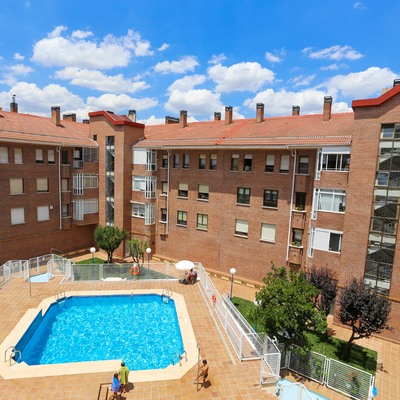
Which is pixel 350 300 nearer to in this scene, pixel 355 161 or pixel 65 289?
pixel 355 161

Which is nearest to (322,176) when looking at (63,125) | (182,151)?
(182,151)

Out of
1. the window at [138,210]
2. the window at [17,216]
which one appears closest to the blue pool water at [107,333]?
the window at [17,216]

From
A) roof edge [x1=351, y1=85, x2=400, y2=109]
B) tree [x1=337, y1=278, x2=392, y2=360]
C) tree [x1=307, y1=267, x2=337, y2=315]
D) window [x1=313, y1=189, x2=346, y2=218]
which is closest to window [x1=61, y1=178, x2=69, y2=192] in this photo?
window [x1=313, y1=189, x2=346, y2=218]

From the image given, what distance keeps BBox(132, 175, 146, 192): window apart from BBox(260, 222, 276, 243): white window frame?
40.0ft

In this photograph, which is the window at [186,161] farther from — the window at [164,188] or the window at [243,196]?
the window at [243,196]

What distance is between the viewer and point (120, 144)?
97.3 feet

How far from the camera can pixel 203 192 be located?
27.1 m

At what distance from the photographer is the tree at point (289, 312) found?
13398 millimetres

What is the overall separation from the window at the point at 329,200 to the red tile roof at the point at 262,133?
10.1 feet

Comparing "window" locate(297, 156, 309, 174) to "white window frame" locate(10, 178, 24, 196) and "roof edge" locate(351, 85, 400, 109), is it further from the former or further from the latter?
"white window frame" locate(10, 178, 24, 196)

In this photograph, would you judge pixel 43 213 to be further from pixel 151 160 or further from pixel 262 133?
pixel 262 133

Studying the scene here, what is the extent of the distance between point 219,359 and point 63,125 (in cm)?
2876

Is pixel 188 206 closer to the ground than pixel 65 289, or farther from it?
farther from it

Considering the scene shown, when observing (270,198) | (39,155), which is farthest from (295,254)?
(39,155)
